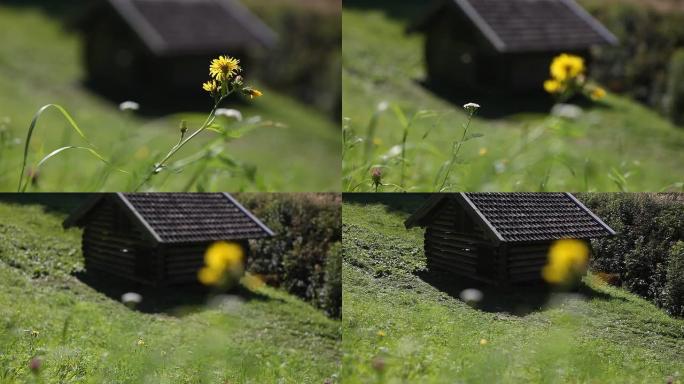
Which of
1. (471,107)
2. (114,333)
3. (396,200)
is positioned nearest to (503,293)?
(396,200)

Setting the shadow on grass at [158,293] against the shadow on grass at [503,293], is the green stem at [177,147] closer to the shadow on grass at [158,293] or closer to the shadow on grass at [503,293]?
the shadow on grass at [158,293]

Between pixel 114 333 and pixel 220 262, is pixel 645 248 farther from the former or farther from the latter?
pixel 114 333

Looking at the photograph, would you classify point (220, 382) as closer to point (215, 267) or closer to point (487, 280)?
point (215, 267)

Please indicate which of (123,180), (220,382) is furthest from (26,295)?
(220,382)

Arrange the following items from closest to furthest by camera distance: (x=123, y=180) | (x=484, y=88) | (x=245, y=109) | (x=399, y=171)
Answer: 1. (x=484, y=88)
2. (x=399, y=171)
3. (x=123, y=180)
4. (x=245, y=109)

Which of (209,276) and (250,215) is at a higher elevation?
(250,215)

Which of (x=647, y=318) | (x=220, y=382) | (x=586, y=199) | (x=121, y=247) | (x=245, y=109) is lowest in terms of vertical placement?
(x=220, y=382)

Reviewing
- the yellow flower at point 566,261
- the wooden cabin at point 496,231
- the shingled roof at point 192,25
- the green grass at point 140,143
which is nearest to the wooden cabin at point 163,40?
the shingled roof at point 192,25
